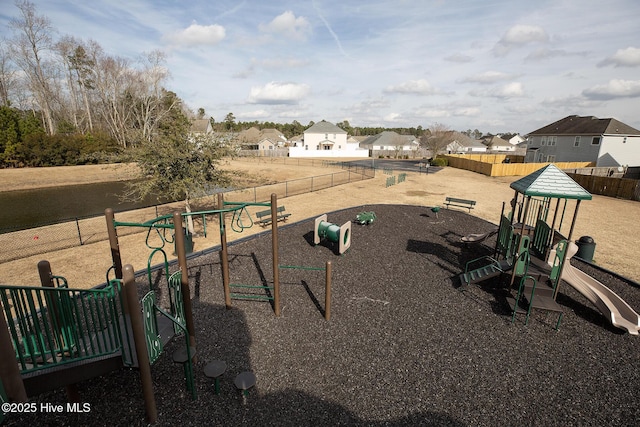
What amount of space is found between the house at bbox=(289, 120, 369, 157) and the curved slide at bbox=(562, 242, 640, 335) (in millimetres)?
65680

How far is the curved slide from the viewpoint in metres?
7.34

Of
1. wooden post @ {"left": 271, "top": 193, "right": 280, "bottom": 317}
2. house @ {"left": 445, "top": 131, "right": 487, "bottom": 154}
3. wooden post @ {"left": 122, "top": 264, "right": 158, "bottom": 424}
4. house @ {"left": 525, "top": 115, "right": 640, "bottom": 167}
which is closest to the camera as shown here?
wooden post @ {"left": 122, "top": 264, "right": 158, "bottom": 424}

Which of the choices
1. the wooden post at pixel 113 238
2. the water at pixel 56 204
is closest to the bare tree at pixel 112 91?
the water at pixel 56 204

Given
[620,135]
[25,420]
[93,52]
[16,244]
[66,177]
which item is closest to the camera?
[25,420]

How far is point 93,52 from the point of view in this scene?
173ft

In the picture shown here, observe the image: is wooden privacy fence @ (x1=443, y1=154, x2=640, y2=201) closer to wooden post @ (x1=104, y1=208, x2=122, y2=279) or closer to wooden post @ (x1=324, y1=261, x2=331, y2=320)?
wooden post @ (x1=324, y1=261, x2=331, y2=320)

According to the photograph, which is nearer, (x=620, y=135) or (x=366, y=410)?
(x=366, y=410)

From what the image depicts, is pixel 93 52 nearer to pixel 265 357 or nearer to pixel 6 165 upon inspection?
pixel 6 165

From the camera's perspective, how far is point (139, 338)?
4.58 meters

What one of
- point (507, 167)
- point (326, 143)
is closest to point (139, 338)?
point (507, 167)

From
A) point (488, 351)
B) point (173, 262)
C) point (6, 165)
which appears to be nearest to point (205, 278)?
point (173, 262)

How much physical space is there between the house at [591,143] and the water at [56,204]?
185 ft

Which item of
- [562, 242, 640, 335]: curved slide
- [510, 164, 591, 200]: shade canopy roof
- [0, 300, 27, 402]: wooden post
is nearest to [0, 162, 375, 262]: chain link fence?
[0, 300, 27, 402]: wooden post

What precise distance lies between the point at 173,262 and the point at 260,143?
7766 centimetres
